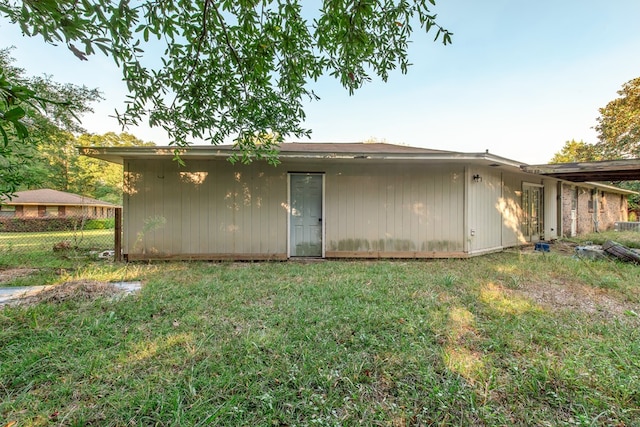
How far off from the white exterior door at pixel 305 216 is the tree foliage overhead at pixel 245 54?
2.39 m

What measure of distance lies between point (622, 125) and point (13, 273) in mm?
26420

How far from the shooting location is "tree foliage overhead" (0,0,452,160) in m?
2.29

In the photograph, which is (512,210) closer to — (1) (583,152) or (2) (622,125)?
(2) (622,125)

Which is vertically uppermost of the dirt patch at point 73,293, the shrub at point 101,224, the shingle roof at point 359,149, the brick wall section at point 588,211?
the shingle roof at point 359,149

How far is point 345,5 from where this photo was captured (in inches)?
86.7

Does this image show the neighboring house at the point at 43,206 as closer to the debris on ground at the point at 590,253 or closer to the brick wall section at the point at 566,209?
the debris on ground at the point at 590,253

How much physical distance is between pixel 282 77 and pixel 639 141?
2310 cm

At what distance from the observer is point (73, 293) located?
3.03m

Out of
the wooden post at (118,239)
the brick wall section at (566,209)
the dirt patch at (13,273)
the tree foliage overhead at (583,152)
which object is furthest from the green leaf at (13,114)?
the tree foliage overhead at (583,152)

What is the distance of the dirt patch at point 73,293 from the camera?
292 centimetres

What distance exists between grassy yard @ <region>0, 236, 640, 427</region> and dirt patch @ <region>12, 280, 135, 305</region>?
0.27ft

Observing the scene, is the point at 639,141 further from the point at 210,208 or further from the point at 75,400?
the point at 75,400

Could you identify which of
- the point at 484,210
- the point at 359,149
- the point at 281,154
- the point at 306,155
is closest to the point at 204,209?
the point at 281,154

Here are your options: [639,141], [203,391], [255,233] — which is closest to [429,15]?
[203,391]
